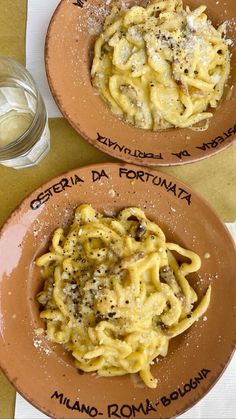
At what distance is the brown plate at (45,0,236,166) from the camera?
151 cm

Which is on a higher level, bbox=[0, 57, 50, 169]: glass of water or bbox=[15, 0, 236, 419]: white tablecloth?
bbox=[0, 57, 50, 169]: glass of water

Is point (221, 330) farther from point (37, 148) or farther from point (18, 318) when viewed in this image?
point (37, 148)

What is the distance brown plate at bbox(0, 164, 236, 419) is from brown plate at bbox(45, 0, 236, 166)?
0.19 feet

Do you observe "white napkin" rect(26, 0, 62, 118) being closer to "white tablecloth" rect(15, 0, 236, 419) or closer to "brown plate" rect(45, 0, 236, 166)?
"white tablecloth" rect(15, 0, 236, 419)

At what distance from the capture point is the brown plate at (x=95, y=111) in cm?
151

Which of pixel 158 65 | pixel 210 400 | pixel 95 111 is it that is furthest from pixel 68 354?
pixel 158 65

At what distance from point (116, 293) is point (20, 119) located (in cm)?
51

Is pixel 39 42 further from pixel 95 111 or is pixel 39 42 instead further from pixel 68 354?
pixel 68 354

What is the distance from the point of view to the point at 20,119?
160 cm

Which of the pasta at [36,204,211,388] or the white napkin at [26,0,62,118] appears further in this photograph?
the white napkin at [26,0,62,118]

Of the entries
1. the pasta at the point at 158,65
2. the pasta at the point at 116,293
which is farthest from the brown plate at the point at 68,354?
the pasta at the point at 158,65

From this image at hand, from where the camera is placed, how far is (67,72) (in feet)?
5.11

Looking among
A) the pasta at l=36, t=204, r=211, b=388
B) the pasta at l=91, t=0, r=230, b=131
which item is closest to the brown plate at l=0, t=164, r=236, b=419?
the pasta at l=36, t=204, r=211, b=388

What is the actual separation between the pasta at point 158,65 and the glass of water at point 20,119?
0.56ft
